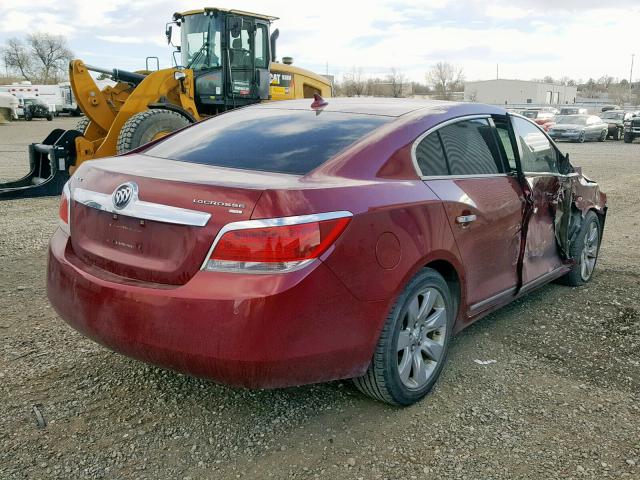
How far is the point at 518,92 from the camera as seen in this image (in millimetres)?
101812

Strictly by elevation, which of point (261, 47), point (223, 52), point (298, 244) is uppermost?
point (261, 47)

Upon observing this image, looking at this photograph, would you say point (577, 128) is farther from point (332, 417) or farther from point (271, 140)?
point (332, 417)

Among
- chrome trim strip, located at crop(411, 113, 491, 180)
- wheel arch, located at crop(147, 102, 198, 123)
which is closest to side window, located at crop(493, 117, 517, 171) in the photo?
chrome trim strip, located at crop(411, 113, 491, 180)

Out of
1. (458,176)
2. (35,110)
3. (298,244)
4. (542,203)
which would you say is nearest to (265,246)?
(298,244)

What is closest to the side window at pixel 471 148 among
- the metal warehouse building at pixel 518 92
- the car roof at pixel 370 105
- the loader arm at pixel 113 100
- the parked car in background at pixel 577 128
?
the car roof at pixel 370 105

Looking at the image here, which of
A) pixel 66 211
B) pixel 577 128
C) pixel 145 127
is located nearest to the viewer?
pixel 66 211

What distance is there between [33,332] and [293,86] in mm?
10480

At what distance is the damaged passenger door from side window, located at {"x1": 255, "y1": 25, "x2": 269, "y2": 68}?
7698 mm

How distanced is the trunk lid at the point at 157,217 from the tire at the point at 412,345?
2.93 feet

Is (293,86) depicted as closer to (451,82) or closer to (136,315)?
(136,315)

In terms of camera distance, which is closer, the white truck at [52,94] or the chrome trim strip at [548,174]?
the chrome trim strip at [548,174]

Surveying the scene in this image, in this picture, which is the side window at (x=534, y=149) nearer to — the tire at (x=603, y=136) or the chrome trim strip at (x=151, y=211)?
the chrome trim strip at (x=151, y=211)

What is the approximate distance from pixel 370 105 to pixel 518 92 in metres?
106

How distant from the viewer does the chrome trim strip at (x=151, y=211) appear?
2533 mm
